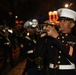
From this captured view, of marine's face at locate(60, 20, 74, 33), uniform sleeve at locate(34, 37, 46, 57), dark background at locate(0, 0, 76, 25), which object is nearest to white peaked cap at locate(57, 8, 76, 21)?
marine's face at locate(60, 20, 74, 33)

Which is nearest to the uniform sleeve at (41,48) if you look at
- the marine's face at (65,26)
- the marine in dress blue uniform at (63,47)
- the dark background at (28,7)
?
the marine in dress blue uniform at (63,47)

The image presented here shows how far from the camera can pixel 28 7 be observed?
39938mm

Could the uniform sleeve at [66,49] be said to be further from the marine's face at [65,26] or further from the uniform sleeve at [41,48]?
the uniform sleeve at [41,48]

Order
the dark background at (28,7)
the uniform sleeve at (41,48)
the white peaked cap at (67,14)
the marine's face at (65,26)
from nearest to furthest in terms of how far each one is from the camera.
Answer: the marine's face at (65,26), the white peaked cap at (67,14), the uniform sleeve at (41,48), the dark background at (28,7)

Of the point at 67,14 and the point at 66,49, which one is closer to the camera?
the point at 66,49

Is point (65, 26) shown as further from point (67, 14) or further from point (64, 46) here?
point (64, 46)

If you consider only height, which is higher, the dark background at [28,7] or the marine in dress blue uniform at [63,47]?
the dark background at [28,7]

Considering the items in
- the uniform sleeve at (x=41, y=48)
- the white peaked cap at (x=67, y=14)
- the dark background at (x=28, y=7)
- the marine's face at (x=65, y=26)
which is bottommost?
the uniform sleeve at (x=41, y=48)

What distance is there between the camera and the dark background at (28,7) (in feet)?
93.3

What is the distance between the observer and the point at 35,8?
43875 millimetres

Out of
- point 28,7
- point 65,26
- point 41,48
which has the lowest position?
point 41,48

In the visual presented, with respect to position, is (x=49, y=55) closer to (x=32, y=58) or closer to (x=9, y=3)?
(x=32, y=58)

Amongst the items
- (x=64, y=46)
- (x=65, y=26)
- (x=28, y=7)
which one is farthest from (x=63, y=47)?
(x=28, y=7)

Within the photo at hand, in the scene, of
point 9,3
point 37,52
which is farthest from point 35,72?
point 9,3
